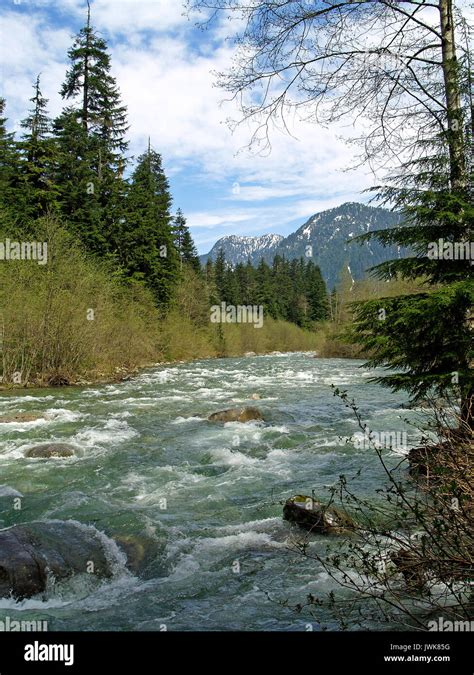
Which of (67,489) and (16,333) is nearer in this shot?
(67,489)

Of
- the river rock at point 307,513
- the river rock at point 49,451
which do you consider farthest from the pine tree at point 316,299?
the river rock at point 307,513

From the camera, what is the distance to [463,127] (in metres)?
8.36

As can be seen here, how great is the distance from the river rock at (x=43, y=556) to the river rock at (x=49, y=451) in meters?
4.46

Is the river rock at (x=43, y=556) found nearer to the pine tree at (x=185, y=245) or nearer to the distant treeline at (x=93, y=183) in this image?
the distant treeline at (x=93, y=183)

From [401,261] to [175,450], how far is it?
645 cm

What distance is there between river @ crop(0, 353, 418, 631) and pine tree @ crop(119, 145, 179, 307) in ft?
→ 80.5

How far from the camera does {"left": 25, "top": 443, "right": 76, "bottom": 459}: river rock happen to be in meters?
10.8

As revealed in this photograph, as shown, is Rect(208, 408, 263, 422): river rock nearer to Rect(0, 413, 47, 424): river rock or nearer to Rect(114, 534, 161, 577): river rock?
Rect(0, 413, 47, 424): river rock

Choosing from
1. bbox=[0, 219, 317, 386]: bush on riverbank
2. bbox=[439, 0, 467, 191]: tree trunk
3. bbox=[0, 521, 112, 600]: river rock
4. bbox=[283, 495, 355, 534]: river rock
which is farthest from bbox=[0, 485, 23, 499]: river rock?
bbox=[0, 219, 317, 386]: bush on riverbank

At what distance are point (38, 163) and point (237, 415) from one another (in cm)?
2856

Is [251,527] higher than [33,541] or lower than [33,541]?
lower
